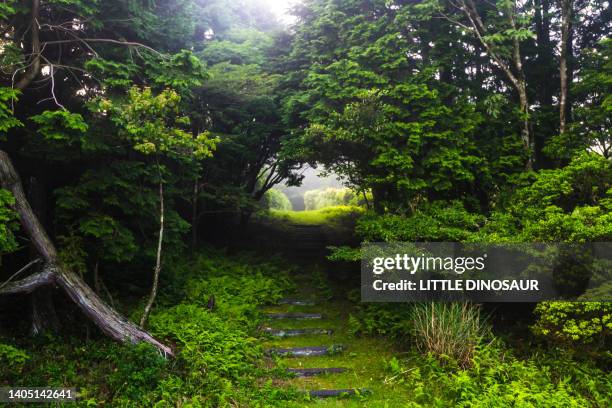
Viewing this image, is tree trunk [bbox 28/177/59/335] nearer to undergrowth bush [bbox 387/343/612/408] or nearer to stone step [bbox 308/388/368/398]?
stone step [bbox 308/388/368/398]

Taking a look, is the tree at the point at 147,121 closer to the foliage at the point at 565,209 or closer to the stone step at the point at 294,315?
the stone step at the point at 294,315

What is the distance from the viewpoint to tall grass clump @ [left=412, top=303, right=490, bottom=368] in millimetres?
7516

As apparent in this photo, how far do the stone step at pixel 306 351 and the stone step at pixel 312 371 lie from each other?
1.97 ft

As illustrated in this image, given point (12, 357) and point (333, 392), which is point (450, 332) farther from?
point (12, 357)

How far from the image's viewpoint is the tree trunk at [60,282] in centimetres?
701

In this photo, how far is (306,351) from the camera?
8.55 metres

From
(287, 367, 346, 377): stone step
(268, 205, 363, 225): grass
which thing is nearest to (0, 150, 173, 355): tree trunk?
(287, 367, 346, 377): stone step

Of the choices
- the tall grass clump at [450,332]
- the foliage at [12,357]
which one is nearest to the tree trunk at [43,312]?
the foliage at [12,357]

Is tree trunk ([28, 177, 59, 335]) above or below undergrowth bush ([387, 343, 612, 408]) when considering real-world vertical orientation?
above

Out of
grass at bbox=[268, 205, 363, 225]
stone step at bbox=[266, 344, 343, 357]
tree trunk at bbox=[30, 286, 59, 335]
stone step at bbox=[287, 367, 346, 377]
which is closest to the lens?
stone step at bbox=[287, 367, 346, 377]

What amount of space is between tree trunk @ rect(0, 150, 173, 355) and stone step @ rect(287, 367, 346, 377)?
241cm

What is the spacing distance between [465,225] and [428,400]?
3624 mm

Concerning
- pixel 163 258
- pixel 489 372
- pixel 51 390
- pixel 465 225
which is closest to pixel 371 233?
pixel 465 225

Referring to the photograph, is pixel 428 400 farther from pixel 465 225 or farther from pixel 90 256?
pixel 90 256
